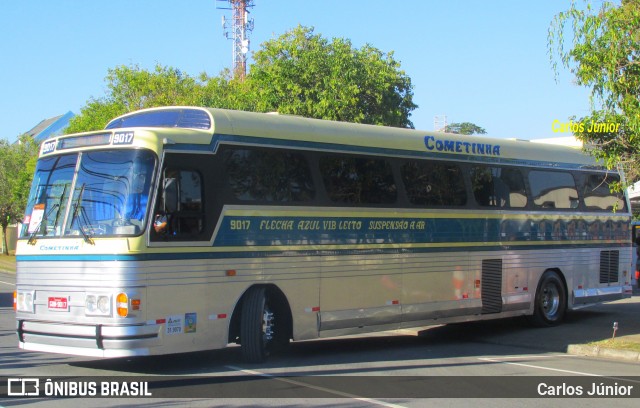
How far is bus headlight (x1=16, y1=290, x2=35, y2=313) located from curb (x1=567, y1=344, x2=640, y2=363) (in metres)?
9.28

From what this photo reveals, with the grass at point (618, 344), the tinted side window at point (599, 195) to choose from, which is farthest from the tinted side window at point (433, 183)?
the tinted side window at point (599, 195)

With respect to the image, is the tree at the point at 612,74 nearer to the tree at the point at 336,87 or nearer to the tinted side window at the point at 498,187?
the tinted side window at the point at 498,187

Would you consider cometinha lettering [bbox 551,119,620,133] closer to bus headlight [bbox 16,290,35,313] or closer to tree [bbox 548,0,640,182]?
tree [bbox 548,0,640,182]

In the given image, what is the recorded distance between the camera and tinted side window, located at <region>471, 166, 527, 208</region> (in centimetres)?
1479

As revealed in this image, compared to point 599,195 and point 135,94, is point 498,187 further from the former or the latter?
point 135,94

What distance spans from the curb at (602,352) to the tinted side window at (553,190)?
142 inches

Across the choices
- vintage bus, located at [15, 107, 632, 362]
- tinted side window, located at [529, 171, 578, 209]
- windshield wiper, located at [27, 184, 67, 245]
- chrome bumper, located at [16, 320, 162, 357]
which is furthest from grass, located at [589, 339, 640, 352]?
windshield wiper, located at [27, 184, 67, 245]

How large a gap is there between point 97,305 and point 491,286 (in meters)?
8.35

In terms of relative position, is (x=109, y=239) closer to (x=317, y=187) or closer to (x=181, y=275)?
(x=181, y=275)

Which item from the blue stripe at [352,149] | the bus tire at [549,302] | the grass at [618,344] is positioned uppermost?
the blue stripe at [352,149]

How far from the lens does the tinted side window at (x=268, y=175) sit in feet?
35.8

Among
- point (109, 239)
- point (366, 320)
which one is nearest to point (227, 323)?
point (109, 239)

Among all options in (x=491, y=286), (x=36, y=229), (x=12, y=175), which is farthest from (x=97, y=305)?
(x=12, y=175)

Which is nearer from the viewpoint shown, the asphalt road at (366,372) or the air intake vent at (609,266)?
the asphalt road at (366,372)
